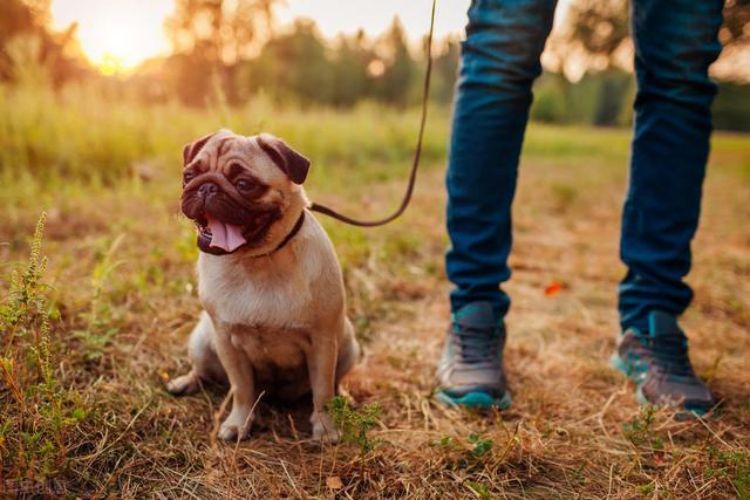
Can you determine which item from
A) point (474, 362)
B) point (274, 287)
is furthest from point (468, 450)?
point (274, 287)

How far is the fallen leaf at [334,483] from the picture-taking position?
1.35 m

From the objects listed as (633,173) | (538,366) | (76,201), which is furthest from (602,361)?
(76,201)

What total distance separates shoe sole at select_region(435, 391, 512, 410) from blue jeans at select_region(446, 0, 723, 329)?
0.35 metres

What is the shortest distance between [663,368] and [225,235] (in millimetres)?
1521

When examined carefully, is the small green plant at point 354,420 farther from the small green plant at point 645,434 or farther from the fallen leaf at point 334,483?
the small green plant at point 645,434

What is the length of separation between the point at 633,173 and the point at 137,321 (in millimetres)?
1954

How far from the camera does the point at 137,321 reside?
83.2 inches

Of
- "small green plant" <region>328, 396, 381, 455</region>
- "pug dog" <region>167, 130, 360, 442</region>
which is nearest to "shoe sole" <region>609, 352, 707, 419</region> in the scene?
"small green plant" <region>328, 396, 381, 455</region>

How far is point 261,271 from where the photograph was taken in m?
1.51

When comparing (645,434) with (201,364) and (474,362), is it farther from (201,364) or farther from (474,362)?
(201,364)

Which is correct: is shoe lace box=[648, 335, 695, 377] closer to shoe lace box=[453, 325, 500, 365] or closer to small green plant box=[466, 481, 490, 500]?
shoe lace box=[453, 325, 500, 365]

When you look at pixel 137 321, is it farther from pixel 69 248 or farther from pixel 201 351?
pixel 69 248

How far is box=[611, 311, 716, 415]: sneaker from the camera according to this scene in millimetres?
1797

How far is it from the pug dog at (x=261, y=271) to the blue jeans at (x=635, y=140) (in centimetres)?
62
